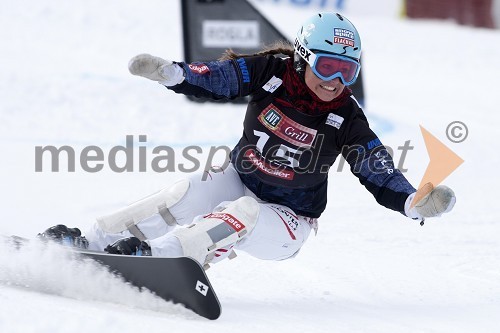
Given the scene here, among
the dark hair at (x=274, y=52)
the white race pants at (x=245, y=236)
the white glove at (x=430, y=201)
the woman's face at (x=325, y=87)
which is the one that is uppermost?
the dark hair at (x=274, y=52)

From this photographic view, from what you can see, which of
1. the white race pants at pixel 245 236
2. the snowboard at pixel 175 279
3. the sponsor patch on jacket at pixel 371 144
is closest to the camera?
the snowboard at pixel 175 279

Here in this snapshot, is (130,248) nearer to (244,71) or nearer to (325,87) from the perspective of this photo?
(244,71)

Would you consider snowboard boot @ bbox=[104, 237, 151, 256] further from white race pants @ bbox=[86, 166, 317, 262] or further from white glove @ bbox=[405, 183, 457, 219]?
white glove @ bbox=[405, 183, 457, 219]

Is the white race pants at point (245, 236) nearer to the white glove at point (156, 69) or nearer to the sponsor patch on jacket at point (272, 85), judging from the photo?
the sponsor patch on jacket at point (272, 85)

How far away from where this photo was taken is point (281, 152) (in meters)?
4.49

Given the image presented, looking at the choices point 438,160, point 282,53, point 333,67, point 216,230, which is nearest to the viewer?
point 216,230

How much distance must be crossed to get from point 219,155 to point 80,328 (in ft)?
17.6

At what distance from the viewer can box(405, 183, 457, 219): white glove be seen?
3.90 meters

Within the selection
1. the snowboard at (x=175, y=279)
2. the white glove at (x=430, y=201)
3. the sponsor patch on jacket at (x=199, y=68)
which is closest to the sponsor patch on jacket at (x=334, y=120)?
the white glove at (x=430, y=201)

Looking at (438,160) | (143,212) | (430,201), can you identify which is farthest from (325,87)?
(438,160)

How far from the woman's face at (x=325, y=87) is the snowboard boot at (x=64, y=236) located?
1448 mm

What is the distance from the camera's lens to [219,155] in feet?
27.0

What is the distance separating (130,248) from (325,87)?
4.40ft

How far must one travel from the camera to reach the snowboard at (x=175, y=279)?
3.61 metres
